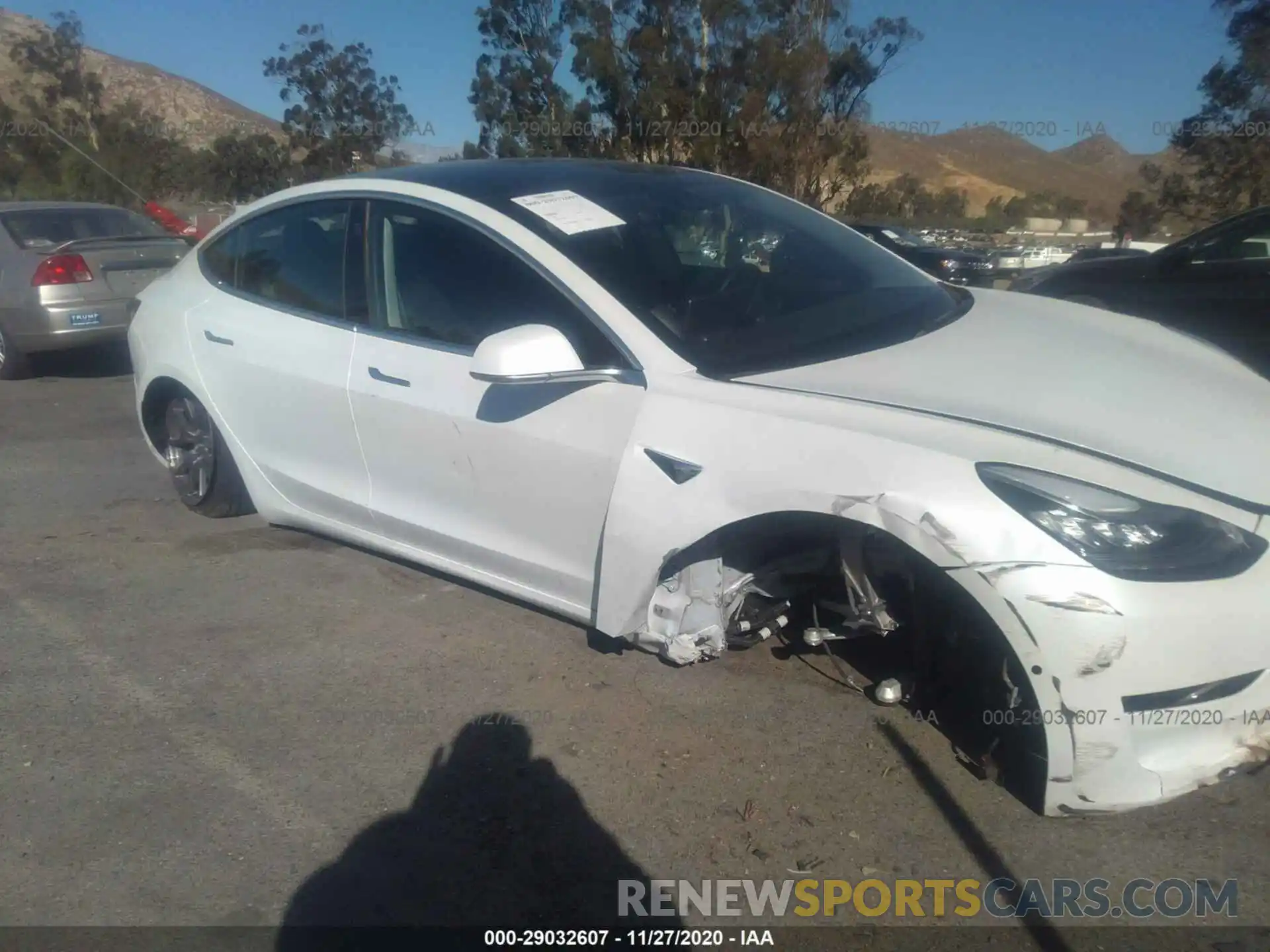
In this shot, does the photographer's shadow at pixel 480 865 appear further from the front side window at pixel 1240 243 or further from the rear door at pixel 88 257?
the rear door at pixel 88 257

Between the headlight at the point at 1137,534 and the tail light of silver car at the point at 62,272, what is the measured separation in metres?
8.06

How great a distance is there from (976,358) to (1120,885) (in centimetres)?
145

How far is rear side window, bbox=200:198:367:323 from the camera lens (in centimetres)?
396

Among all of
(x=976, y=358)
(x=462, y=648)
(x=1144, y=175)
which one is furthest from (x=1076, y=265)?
(x=1144, y=175)

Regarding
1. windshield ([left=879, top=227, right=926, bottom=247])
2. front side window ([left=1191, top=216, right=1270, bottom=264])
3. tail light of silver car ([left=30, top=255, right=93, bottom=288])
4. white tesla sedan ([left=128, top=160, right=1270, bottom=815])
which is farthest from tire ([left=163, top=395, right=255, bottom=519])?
windshield ([left=879, top=227, right=926, bottom=247])

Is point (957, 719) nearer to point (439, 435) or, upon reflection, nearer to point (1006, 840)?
point (1006, 840)

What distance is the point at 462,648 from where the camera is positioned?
12.5 feet

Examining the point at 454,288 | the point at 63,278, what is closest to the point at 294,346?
the point at 454,288

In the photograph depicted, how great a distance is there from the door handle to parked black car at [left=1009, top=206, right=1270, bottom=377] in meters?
5.37

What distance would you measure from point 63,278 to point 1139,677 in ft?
27.5

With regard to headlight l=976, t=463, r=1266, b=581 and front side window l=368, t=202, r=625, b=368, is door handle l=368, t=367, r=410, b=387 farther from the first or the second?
headlight l=976, t=463, r=1266, b=581

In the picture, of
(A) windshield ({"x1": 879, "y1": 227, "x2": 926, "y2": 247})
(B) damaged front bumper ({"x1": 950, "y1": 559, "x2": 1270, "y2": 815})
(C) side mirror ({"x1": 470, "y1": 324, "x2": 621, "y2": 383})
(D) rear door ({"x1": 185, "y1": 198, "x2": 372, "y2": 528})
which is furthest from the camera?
(A) windshield ({"x1": 879, "y1": 227, "x2": 926, "y2": 247})

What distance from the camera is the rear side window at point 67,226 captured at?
8.71m

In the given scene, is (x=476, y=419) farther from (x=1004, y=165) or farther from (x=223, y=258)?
(x=1004, y=165)
